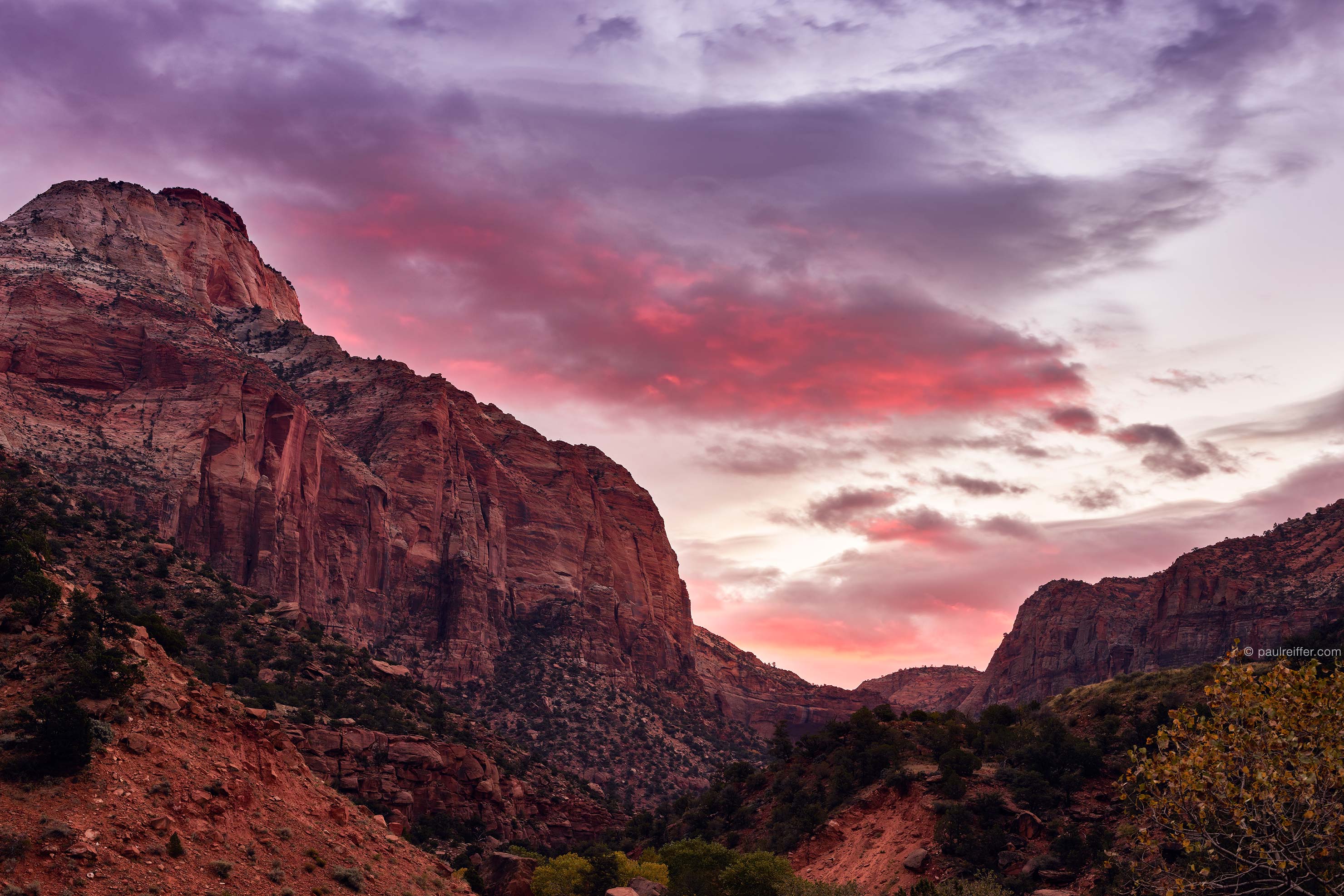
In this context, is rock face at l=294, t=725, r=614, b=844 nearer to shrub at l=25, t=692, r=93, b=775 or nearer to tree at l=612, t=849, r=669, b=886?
tree at l=612, t=849, r=669, b=886

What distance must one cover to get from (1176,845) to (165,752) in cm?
3590

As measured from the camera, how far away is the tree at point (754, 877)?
167 feet

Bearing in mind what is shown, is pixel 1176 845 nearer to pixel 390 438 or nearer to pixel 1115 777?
pixel 1115 777

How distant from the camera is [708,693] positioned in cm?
16762

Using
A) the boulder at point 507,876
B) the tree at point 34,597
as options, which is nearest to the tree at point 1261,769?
the tree at point 34,597

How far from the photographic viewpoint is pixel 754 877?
→ 51.1 metres

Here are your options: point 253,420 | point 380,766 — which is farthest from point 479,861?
point 253,420

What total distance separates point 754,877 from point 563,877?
43.6 feet

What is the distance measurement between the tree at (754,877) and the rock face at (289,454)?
61570 mm

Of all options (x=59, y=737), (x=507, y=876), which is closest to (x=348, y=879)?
(x=59, y=737)

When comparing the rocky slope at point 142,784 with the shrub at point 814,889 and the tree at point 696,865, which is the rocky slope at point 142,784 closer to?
the shrub at point 814,889

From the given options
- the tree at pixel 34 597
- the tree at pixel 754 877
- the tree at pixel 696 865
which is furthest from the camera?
the tree at pixel 696 865

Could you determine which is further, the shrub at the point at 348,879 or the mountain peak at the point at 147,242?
the mountain peak at the point at 147,242

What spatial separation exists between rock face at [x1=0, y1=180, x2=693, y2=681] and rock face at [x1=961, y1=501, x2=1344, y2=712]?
231 ft
